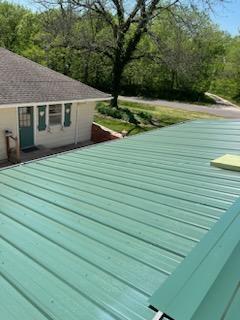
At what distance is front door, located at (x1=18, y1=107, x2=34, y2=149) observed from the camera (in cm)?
1386

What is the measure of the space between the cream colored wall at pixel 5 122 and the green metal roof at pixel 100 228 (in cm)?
744

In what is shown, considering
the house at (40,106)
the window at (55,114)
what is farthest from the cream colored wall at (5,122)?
the window at (55,114)

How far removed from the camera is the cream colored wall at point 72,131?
1508cm

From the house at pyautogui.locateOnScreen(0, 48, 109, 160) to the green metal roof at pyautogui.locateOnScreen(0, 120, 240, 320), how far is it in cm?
758

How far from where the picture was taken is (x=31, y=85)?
14570mm

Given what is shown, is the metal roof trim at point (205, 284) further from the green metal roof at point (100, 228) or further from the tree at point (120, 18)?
the tree at point (120, 18)

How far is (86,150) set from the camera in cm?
737

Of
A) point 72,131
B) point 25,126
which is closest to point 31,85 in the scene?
point 25,126

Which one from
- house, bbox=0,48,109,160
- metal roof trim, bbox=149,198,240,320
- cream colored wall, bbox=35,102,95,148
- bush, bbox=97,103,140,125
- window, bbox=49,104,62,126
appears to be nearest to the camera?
metal roof trim, bbox=149,198,240,320

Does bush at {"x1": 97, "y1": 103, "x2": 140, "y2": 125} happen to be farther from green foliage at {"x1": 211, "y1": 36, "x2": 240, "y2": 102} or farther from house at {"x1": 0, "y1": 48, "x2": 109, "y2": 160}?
green foliage at {"x1": 211, "y1": 36, "x2": 240, "y2": 102}

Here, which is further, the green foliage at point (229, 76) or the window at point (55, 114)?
the green foliage at point (229, 76)

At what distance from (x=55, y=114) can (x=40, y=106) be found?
109 centimetres

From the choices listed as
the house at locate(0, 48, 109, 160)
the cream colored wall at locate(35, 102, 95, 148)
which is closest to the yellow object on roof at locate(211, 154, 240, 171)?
the house at locate(0, 48, 109, 160)

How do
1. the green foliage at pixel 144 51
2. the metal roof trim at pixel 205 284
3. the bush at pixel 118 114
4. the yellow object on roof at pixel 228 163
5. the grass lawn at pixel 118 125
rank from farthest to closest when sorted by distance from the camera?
the green foliage at pixel 144 51, the bush at pixel 118 114, the grass lawn at pixel 118 125, the yellow object on roof at pixel 228 163, the metal roof trim at pixel 205 284
